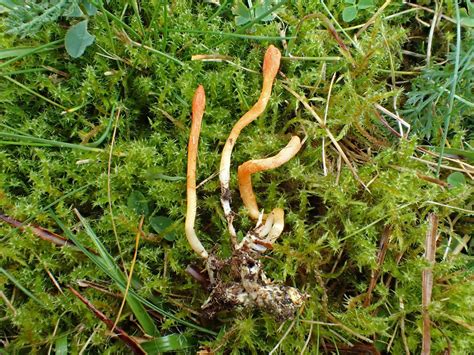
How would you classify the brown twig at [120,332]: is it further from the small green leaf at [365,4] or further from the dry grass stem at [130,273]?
the small green leaf at [365,4]

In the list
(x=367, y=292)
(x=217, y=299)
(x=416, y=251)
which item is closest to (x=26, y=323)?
(x=217, y=299)

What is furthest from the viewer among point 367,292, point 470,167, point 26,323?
point 470,167

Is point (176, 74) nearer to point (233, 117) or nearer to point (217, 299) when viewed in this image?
point (233, 117)

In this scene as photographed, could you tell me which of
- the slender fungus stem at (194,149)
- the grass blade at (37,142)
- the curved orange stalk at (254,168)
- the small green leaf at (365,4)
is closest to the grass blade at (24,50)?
the grass blade at (37,142)

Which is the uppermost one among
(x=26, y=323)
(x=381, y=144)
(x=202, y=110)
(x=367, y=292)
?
(x=202, y=110)

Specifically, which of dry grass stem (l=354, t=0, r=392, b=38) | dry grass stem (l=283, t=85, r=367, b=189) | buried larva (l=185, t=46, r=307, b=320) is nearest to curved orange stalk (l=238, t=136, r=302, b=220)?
buried larva (l=185, t=46, r=307, b=320)

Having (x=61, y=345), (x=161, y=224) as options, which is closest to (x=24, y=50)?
(x=161, y=224)
